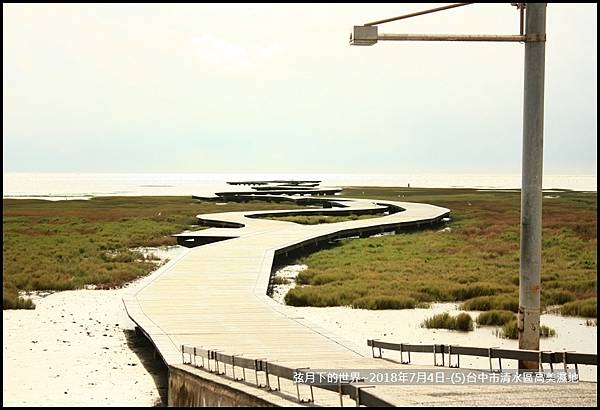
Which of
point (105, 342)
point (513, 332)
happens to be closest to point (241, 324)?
point (105, 342)

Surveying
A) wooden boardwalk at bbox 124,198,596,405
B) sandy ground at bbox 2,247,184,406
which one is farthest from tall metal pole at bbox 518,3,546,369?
sandy ground at bbox 2,247,184,406

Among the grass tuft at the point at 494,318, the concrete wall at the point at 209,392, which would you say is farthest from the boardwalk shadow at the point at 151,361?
the grass tuft at the point at 494,318

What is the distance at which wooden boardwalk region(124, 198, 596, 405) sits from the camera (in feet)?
18.6

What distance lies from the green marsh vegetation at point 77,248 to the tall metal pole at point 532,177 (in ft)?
33.1

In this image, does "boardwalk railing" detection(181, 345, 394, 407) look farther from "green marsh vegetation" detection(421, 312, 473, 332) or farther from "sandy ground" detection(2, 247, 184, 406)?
"green marsh vegetation" detection(421, 312, 473, 332)

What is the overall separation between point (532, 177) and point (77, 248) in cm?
2008

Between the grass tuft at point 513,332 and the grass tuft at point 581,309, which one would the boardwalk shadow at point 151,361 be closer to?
the grass tuft at point 513,332

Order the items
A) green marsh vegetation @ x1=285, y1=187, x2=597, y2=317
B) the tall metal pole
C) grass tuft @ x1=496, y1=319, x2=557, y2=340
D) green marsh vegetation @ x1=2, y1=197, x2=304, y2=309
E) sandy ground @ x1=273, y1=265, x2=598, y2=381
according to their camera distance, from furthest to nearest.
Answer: green marsh vegetation @ x1=2, y1=197, x2=304, y2=309 < green marsh vegetation @ x1=285, y1=187, x2=597, y2=317 < grass tuft @ x1=496, y1=319, x2=557, y2=340 < sandy ground @ x1=273, y1=265, x2=598, y2=381 < the tall metal pole

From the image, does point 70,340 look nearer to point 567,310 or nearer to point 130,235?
point 567,310

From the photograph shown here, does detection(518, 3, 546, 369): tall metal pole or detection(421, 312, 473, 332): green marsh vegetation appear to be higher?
detection(518, 3, 546, 369): tall metal pole

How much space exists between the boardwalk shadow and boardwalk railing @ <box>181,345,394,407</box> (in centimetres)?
100

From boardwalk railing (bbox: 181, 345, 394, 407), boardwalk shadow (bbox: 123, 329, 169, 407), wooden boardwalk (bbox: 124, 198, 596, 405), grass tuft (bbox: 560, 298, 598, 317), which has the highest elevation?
boardwalk railing (bbox: 181, 345, 394, 407)

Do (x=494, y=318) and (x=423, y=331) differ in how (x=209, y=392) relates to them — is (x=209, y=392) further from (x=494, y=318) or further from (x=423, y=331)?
(x=494, y=318)

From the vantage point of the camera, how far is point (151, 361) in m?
10.6
